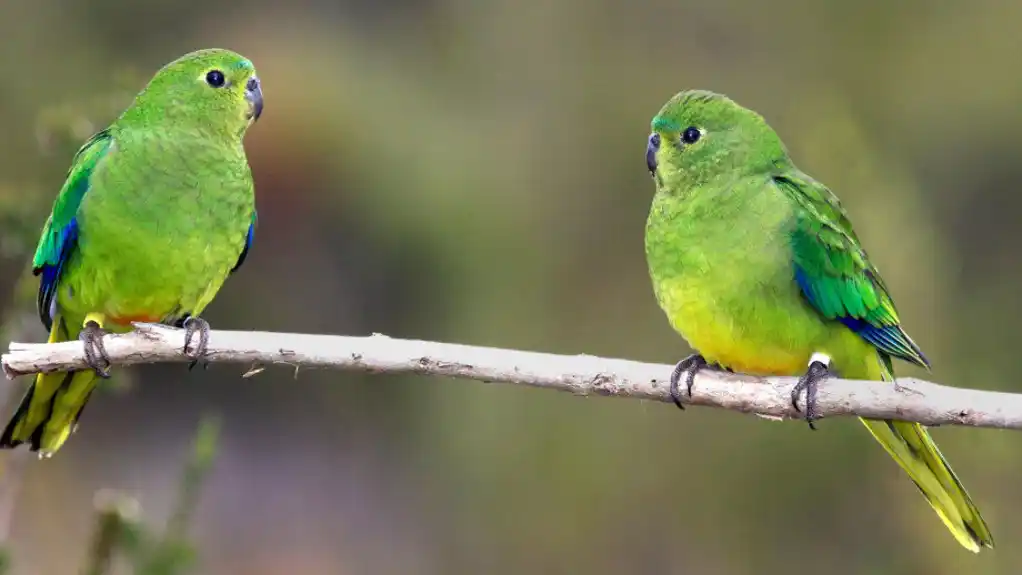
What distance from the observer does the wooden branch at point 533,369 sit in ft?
6.91

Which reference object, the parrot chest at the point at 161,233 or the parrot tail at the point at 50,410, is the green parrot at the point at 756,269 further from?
the parrot tail at the point at 50,410

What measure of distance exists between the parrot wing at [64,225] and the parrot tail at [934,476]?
2.17 m

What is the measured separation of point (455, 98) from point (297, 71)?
49.0 inches

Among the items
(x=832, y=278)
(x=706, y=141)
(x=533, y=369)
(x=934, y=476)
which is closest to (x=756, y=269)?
(x=832, y=278)

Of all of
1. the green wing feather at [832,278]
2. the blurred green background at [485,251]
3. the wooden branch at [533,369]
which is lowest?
the wooden branch at [533,369]

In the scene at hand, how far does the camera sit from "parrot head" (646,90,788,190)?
9.30ft

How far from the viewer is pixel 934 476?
9.53ft

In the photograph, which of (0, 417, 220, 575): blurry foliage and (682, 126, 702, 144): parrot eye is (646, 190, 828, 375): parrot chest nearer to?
(682, 126, 702, 144): parrot eye

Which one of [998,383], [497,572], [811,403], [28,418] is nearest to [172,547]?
[28,418]

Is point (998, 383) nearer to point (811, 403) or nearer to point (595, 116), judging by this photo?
point (811, 403)

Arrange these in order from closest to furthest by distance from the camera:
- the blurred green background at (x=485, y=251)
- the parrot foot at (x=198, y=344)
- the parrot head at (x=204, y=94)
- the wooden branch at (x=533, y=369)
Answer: the wooden branch at (x=533, y=369) < the parrot foot at (x=198, y=344) < the parrot head at (x=204, y=94) < the blurred green background at (x=485, y=251)

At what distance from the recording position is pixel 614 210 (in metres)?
7.20

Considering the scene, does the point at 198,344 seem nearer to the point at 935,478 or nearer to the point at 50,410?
the point at 50,410

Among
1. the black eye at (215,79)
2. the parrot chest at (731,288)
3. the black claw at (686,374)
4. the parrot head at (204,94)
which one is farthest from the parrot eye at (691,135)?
the black eye at (215,79)
